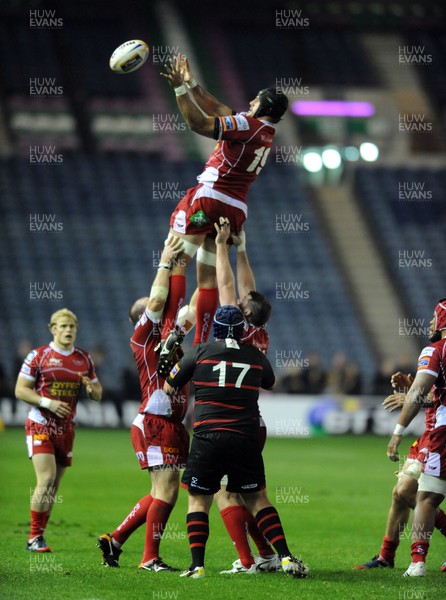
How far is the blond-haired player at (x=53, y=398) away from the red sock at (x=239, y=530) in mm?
2296

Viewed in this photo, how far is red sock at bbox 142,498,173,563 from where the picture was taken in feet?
28.3

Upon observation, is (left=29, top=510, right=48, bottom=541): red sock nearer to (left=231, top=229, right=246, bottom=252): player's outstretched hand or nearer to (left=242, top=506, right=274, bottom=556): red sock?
(left=242, top=506, right=274, bottom=556): red sock

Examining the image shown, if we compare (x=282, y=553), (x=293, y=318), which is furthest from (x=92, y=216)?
(x=282, y=553)

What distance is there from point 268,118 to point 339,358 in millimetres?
17404

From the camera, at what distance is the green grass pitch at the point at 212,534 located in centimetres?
793

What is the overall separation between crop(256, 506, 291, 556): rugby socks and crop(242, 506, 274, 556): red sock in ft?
1.07

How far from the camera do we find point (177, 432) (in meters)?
8.96

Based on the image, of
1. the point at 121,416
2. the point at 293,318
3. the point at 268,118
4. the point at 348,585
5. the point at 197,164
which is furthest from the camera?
the point at 197,164

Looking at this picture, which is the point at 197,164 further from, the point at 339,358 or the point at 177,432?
the point at 177,432

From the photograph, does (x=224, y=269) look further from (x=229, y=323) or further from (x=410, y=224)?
(x=410, y=224)

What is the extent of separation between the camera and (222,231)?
9547 millimetres

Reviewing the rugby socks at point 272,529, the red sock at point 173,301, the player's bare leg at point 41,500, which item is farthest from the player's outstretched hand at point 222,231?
the player's bare leg at point 41,500

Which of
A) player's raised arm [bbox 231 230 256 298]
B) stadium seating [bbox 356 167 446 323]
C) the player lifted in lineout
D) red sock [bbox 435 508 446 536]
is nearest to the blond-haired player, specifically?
the player lifted in lineout

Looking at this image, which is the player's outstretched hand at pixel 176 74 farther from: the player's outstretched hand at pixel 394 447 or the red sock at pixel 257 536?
the red sock at pixel 257 536
